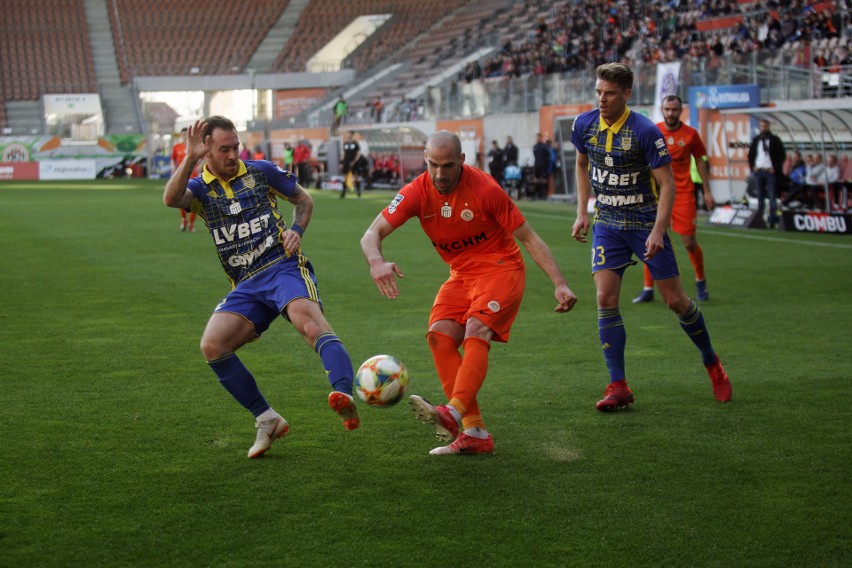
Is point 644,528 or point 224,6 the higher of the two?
point 224,6

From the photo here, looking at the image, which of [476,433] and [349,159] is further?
[349,159]

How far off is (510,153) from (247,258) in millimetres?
27806

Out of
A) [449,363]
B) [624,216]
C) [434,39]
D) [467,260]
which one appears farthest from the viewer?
[434,39]

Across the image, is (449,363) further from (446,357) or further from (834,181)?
(834,181)

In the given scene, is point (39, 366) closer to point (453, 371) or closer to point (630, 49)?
point (453, 371)

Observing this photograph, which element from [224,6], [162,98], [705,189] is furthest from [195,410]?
[224,6]

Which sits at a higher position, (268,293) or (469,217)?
(469,217)

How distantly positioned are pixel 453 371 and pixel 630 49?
3276 centimetres

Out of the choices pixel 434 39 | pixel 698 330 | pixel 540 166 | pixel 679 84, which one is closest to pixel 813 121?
pixel 679 84

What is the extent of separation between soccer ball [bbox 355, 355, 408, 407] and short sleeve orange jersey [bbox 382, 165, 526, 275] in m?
0.78

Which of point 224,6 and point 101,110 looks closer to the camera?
point 101,110

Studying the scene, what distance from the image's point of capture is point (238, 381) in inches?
235

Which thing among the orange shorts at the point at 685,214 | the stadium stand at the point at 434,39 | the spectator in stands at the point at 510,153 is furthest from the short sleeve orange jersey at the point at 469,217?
the spectator in stands at the point at 510,153

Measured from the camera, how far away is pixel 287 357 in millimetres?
9086
